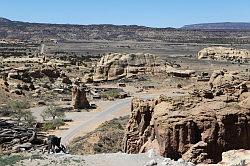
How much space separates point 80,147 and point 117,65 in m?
48.5

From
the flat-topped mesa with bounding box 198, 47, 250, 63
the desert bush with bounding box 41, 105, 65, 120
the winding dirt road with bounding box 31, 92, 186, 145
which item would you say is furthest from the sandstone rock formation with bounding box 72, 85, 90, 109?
the flat-topped mesa with bounding box 198, 47, 250, 63

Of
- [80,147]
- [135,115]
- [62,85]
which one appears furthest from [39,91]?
[135,115]

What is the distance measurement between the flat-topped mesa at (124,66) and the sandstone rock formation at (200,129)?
57849 mm

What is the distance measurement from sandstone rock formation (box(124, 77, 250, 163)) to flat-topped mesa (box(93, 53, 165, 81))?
5785cm

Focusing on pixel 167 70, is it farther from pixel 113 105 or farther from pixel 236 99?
pixel 236 99

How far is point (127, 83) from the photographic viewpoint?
8088cm

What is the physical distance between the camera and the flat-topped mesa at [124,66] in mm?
82812

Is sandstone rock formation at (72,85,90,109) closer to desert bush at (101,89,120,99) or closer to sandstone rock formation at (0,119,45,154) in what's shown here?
desert bush at (101,89,120,99)

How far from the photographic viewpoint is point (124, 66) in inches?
3305

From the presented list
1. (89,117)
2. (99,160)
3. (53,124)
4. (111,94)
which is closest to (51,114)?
(89,117)

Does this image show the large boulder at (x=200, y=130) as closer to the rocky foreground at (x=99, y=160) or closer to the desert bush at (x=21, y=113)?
the rocky foreground at (x=99, y=160)

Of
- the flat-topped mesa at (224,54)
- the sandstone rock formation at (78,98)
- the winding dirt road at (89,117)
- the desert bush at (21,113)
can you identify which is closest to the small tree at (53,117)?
the winding dirt road at (89,117)

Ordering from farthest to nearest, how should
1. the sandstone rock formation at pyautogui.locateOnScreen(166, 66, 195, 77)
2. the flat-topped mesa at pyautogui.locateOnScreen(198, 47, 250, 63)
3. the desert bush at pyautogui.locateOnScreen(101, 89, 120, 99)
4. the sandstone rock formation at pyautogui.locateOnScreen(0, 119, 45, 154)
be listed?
1. the flat-topped mesa at pyautogui.locateOnScreen(198, 47, 250, 63)
2. the sandstone rock formation at pyautogui.locateOnScreen(166, 66, 195, 77)
3. the desert bush at pyautogui.locateOnScreen(101, 89, 120, 99)
4. the sandstone rock formation at pyautogui.locateOnScreen(0, 119, 45, 154)

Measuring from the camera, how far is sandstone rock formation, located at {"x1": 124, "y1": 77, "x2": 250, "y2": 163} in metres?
23.1
